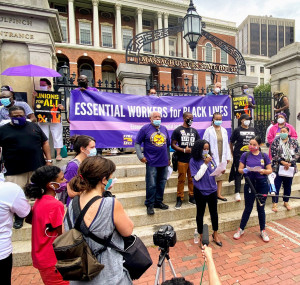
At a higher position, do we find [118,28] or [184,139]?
[118,28]

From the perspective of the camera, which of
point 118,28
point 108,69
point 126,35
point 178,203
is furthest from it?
point 126,35

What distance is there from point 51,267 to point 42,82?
4119 millimetres

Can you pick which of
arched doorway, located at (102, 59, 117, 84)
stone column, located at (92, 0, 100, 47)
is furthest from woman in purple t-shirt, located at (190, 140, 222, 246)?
stone column, located at (92, 0, 100, 47)

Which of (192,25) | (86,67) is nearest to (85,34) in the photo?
(86,67)

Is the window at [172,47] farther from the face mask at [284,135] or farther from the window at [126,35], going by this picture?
the face mask at [284,135]

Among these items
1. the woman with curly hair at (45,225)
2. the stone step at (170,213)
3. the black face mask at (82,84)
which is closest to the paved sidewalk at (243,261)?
the stone step at (170,213)

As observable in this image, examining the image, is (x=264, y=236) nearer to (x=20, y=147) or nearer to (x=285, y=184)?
(x=285, y=184)

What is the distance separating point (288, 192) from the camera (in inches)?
190

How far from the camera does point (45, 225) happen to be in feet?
6.64

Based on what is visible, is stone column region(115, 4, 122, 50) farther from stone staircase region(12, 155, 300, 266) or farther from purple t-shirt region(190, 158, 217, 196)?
purple t-shirt region(190, 158, 217, 196)

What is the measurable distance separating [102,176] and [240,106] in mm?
5894

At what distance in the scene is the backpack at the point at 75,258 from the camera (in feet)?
4.49

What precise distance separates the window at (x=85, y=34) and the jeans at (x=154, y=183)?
3144cm

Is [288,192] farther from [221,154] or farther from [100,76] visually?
[100,76]
